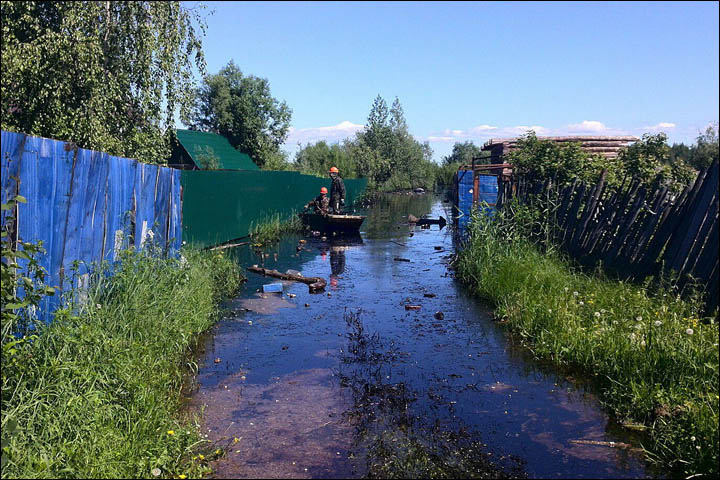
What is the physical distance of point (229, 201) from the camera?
14.8 metres

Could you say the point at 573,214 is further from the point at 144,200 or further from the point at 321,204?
the point at 321,204

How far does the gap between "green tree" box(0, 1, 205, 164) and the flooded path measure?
10212mm

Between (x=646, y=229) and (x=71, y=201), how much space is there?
6.27 meters

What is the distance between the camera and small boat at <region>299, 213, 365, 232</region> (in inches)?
666

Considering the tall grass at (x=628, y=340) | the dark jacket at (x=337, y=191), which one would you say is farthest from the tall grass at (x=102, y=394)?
the dark jacket at (x=337, y=191)

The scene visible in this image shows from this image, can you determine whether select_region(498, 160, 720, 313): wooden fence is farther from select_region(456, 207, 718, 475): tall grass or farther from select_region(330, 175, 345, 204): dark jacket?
select_region(330, 175, 345, 204): dark jacket

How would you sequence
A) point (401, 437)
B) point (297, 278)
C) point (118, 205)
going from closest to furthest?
point (401, 437)
point (118, 205)
point (297, 278)

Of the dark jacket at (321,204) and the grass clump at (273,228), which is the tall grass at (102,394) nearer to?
the grass clump at (273,228)

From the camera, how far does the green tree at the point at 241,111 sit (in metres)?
38.4

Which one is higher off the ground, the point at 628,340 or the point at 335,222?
the point at 335,222

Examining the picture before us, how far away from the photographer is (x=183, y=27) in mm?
17844

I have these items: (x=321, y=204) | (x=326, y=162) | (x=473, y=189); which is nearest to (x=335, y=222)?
(x=321, y=204)

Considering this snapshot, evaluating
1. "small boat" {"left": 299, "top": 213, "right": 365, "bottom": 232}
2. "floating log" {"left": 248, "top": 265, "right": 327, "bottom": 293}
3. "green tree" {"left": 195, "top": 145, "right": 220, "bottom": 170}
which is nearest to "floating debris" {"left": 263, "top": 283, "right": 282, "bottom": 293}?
"floating log" {"left": 248, "top": 265, "right": 327, "bottom": 293}

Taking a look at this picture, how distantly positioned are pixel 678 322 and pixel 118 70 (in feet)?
52.8
